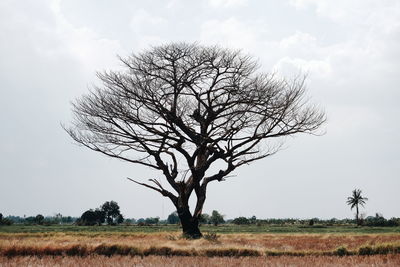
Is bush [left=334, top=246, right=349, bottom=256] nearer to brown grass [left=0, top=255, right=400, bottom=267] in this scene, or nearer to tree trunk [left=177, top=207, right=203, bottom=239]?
brown grass [left=0, top=255, right=400, bottom=267]

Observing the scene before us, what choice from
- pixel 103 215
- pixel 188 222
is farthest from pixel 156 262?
pixel 103 215

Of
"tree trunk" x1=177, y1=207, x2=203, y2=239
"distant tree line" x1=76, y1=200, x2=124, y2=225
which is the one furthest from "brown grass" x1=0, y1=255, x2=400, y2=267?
"distant tree line" x1=76, y1=200, x2=124, y2=225

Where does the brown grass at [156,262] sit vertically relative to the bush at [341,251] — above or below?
above

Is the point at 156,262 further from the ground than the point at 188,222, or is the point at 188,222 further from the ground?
the point at 188,222

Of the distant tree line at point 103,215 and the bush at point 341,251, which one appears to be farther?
the distant tree line at point 103,215

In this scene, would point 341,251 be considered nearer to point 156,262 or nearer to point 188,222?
point 156,262

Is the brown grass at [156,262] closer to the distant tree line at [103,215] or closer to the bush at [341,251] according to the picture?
the bush at [341,251]

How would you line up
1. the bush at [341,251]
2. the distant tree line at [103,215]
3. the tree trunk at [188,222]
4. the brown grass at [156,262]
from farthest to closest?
the distant tree line at [103,215]
the tree trunk at [188,222]
the bush at [341,251]
the brown grass at [156,262]

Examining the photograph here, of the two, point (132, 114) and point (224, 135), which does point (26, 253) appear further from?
point (224, 135)

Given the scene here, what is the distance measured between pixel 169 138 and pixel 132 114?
2179 millimetres

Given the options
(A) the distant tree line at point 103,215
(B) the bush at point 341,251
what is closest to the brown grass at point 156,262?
(B) the bush at point 341,251

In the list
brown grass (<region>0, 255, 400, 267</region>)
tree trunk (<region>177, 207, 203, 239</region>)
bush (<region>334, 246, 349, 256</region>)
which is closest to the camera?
brown grass (<region>0, 255, 400, 267</region>)

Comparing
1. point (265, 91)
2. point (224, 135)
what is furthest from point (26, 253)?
point (265, 91)

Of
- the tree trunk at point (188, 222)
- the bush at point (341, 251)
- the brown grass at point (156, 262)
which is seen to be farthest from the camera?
the tree trunk at point (188, 222)
